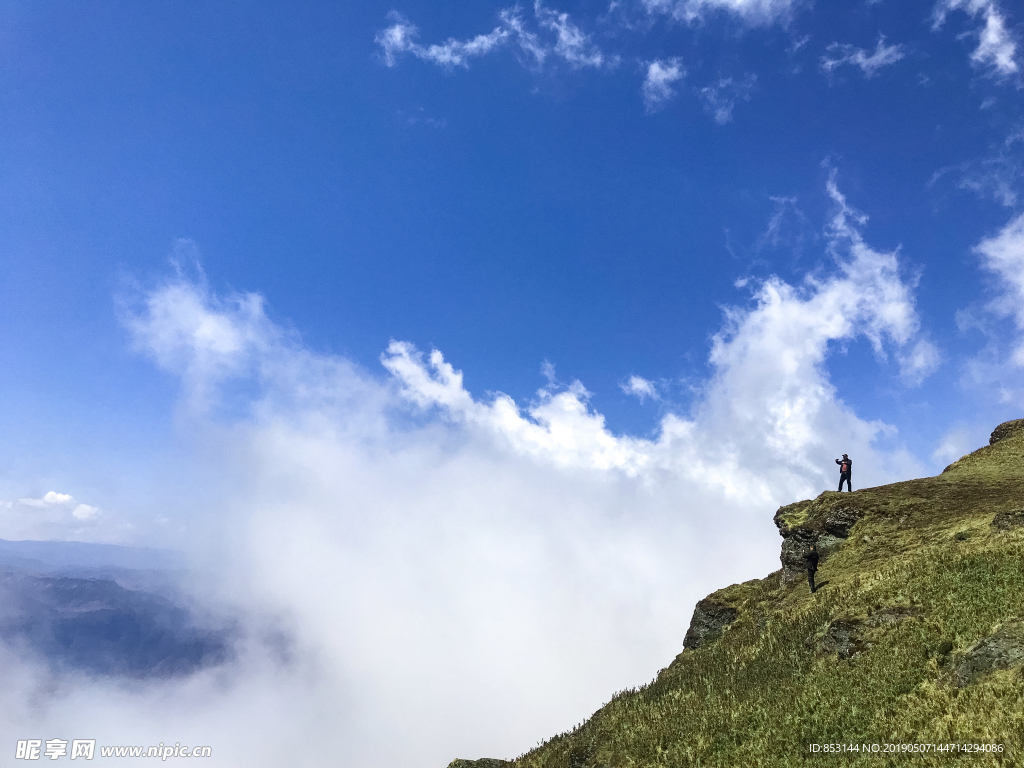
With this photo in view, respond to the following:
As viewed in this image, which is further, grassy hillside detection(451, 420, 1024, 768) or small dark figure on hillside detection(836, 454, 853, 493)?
small dark figure on hillside detection(836, 454, 853, 493)

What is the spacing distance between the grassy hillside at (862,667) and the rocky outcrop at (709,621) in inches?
8.7

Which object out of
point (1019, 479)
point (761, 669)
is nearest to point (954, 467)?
point (1019, 479)

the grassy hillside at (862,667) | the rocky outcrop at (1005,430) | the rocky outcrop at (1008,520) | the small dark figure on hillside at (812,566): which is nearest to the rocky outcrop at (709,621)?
the grassy hillside at (862,667)

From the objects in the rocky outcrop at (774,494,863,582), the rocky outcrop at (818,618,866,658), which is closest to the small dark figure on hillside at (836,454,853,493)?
the rocky outcrop at (774,494,863,582)

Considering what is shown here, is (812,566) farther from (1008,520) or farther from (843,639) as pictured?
(843,639)

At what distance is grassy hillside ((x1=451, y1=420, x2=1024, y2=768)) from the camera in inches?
595

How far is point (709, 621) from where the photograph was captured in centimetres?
3438

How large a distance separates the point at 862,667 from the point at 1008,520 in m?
13.2

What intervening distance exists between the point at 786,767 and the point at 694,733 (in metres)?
3.48

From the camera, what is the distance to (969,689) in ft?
50.3

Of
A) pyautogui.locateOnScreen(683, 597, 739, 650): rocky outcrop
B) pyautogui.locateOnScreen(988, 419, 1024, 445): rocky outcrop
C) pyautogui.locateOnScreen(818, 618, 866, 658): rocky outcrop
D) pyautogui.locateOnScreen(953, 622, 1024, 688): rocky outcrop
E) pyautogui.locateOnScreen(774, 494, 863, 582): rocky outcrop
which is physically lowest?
pyautogui.locateOnScreen(953, 622, 1024, 688): rocky outcrop

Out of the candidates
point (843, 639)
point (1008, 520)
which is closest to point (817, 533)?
point (1008, 520)

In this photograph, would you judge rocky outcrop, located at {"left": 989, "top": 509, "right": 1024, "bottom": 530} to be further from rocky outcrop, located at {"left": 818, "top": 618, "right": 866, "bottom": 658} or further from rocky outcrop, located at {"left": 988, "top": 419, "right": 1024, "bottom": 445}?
rocky outcrop, located at {"left": 988, "top": 419, "right": 1024, "bottom": 445}

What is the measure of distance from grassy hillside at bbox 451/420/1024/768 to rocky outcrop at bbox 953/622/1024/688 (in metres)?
0.04
